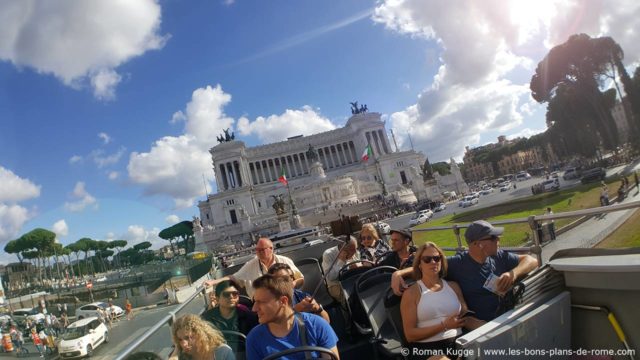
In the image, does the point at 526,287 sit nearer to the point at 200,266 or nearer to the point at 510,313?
the point at 510,313

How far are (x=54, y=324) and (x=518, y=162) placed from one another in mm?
120457

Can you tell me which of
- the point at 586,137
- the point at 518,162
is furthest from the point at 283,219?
the point at 518,162

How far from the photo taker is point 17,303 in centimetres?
5647

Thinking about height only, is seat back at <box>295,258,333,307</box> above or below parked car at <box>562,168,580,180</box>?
above

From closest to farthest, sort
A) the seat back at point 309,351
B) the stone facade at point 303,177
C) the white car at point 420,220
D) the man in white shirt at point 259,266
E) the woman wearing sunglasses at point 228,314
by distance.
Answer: the seat back at point 309,351 → the woman wearing sunglasses at point 228,314 → the man in white shirt at point 259,266 → the white car at point 420,220 → the stone facade at point 303,177

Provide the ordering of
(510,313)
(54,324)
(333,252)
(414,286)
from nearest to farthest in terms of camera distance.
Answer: (510,313)
(414,286)
(333,252)
(54,324)

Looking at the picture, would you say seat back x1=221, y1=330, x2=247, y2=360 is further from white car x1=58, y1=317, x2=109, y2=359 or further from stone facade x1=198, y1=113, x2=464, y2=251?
stone facade x1=198, y1=113, x2=464, y2=251

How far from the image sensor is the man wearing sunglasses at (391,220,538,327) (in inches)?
133

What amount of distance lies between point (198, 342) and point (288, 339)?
0.79 m

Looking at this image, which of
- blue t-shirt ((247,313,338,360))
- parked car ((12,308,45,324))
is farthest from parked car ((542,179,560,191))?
parked car ((12,308,45,324))

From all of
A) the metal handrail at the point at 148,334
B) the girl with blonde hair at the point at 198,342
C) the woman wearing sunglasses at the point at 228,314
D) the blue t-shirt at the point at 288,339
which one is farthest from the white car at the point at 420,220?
the blue t-shirt at the point at 288,339

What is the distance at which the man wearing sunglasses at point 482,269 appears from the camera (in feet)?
11.1

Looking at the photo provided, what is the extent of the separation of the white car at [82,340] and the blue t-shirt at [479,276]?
19.6 m

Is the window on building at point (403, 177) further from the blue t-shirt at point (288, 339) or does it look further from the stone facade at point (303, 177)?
the blue t-shirt at point (288, 339)
